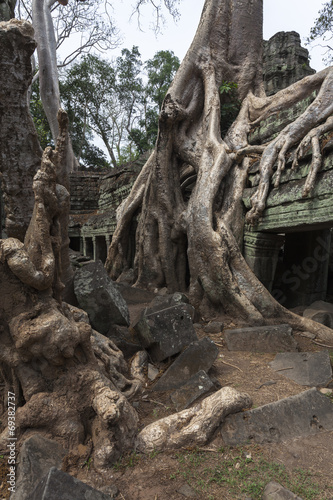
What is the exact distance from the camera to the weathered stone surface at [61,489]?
1244 mm

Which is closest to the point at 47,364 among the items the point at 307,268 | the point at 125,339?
the point at 125,339

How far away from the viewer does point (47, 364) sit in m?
1.98

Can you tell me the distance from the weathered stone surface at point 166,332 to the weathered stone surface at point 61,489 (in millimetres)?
1666

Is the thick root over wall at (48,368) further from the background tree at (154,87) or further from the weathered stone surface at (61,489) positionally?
the background tree at (154,87)

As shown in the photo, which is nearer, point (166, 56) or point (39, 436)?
point (39, 436)

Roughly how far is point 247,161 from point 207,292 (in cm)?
219

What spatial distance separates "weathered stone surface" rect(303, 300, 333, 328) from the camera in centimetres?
409

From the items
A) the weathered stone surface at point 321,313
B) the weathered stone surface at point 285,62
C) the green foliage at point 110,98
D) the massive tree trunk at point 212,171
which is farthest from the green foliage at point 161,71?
the weathered stone surface at point 321,313

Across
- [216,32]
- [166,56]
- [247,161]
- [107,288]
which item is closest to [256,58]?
[216,32]

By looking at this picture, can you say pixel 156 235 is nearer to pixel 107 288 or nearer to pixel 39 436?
pixel 107 288

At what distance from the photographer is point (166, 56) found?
22062 mm

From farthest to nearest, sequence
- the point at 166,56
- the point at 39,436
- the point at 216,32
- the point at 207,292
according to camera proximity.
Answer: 1. the point at 166,56
2. the point at 216,32
3. the point at 207,292
4. the point at 39,436

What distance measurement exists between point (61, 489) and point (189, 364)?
5.27 ft

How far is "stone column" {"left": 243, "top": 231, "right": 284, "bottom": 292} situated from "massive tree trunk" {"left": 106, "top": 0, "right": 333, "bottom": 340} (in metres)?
0.23
